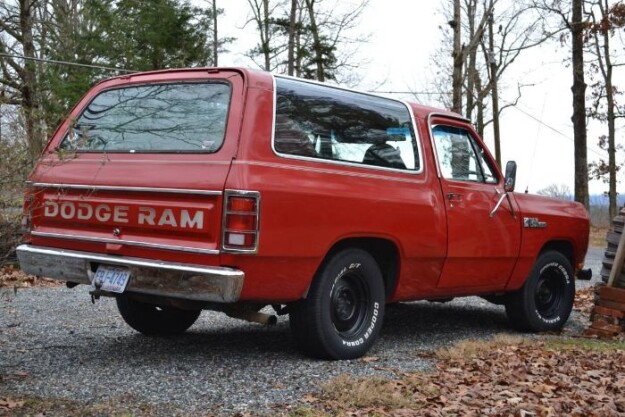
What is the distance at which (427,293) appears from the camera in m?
6.48

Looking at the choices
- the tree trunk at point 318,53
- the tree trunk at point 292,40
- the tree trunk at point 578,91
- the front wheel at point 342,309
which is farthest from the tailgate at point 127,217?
the tree trunk at point 292,40

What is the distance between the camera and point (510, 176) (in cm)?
713

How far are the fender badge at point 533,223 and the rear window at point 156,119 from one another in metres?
3.50

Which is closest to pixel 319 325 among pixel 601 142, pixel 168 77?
pixel 168 77

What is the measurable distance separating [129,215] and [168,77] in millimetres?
1158

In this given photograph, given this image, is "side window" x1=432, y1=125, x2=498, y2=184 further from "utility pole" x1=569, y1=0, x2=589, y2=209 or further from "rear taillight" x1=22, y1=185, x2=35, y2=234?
"utility pole" x1=569, y1=0, x2=589, y2=209

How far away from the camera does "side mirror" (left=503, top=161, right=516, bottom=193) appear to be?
711 cm

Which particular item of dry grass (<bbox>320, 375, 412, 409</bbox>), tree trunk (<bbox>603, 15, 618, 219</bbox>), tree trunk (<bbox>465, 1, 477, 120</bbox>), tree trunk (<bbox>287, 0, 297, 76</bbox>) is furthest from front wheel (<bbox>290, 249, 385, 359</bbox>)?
tree trunk (<bbox>603, 15, 618, 219</bbox>)

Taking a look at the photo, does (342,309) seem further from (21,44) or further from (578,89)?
(21,44)

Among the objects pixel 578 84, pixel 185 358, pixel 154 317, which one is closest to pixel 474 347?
pixel 185 358

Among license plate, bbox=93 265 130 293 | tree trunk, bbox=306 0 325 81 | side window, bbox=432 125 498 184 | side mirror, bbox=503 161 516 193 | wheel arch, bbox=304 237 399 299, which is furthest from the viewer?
tree trunk, bbox=306 0 325 81

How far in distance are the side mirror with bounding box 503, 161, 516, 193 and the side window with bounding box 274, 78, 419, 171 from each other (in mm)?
1193

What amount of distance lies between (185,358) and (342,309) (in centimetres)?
121

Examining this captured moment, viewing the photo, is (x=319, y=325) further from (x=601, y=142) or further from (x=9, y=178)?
(x=601, y=142)
